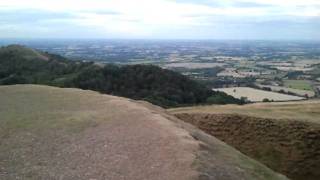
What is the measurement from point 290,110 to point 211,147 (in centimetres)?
1957

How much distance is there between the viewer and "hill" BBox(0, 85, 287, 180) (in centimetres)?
1617

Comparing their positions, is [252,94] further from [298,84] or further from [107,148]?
[107,148]

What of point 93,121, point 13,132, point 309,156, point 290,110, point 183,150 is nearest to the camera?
point 183,150

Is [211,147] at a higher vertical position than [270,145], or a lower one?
higher

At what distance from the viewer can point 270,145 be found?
3189cm

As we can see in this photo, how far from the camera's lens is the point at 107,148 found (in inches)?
750

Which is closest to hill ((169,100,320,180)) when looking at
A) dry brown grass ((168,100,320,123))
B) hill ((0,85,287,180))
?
dry brown grass ((168,100,320,123))

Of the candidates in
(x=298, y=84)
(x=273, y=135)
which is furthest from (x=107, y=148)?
(x=298, y=84)

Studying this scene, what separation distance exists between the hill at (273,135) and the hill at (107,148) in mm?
8914

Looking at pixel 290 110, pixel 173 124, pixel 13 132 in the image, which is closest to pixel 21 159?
pixel 13 132

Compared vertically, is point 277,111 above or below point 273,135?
above

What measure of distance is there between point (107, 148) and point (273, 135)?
638 inches

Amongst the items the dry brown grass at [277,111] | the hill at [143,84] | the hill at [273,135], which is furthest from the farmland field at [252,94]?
the hill at [273,135]

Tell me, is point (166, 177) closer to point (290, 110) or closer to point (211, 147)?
point (211, 147)
